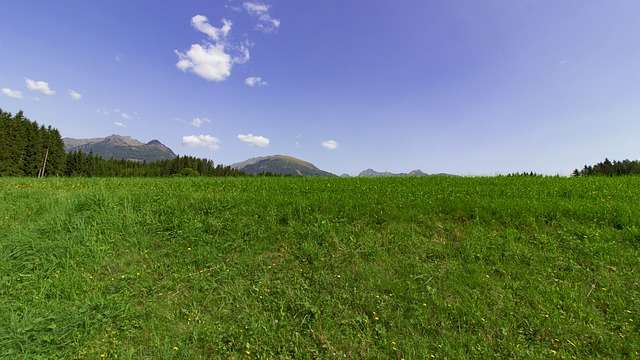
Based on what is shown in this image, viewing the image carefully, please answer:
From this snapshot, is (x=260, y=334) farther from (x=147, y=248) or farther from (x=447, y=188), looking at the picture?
(x=447, y=188)

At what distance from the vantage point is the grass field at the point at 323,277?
15.8 ft

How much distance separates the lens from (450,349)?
4.63m

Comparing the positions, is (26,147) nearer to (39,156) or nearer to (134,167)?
(39,156)

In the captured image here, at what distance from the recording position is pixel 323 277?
632 centimetres

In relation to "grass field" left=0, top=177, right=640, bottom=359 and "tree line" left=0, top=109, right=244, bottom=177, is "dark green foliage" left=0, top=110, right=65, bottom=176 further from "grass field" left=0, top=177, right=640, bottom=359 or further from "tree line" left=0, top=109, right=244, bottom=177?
"grass field" left=0, top=177, right=640, bottom=359

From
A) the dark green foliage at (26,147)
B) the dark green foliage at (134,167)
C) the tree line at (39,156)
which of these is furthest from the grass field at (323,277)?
the dark green foliage at (26,147)

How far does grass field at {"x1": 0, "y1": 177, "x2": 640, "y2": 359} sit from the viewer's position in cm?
482

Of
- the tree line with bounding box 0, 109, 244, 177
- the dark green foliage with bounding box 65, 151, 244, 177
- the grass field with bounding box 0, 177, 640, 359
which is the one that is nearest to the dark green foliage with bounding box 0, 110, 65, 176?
the tree line with bounding box 0, 109, 244, 177

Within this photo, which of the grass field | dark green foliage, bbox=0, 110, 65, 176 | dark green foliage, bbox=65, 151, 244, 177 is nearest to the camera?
the grass field

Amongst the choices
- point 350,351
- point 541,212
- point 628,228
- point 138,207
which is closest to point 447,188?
point 541,212

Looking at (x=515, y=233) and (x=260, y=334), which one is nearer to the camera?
(x=260, y=334)

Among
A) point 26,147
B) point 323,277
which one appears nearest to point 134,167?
point 26,147

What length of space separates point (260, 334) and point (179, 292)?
2058 millimetres

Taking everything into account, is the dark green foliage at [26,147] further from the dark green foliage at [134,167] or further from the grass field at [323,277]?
the grass field at [323,277]
